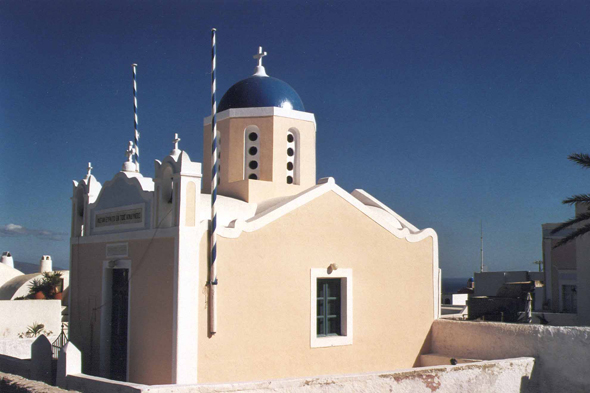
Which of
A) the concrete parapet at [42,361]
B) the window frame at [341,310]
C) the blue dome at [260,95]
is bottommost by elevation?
the concrete parapet at [42,361]

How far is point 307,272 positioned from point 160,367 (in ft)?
10.5

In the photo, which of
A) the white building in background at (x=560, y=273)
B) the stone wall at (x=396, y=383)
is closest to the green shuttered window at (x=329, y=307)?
the stone wall at (x=396, y=383)

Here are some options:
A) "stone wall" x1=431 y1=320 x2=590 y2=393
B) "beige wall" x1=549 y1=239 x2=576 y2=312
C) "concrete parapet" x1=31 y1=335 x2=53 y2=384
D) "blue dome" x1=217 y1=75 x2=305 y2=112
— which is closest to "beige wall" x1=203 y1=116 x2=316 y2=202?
"blue dome" x1=217 y1=75 x2=305 y2=112

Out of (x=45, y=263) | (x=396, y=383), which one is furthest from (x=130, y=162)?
(x=45, y=263)

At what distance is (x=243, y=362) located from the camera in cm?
1185

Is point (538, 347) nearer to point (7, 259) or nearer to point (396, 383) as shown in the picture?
point (396, 383)

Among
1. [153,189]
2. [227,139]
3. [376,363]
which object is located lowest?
[376,363]

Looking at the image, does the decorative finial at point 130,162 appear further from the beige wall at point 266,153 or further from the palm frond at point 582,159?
the palm frond at point 582,159

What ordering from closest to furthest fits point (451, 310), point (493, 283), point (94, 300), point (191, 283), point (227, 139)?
point (191, 283), point (94, 300), point (227, 139), point (451, 310), point (493, 283)

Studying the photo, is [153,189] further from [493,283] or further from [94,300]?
[493,283]

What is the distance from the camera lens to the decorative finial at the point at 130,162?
14156 millimetres

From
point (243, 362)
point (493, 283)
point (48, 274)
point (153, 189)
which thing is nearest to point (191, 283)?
point (243, 362)

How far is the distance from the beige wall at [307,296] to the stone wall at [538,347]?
916 mm

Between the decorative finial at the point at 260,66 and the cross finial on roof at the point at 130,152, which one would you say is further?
the decorative finial at the point at 260,66
